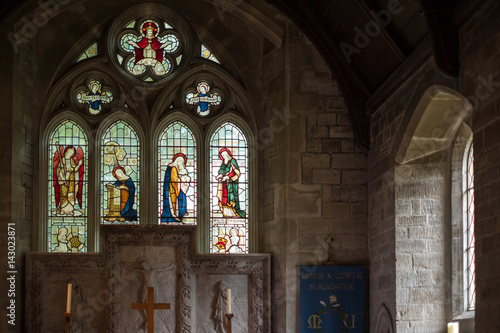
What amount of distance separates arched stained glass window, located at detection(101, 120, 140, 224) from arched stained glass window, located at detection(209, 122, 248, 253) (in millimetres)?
1001

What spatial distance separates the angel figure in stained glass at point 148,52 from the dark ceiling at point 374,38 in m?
2.27

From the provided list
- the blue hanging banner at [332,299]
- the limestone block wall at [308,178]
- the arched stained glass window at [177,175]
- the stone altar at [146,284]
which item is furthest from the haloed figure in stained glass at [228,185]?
the blue hanging banner at [332,299]

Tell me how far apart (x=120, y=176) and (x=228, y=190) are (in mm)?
1413

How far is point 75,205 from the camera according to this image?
11867mm

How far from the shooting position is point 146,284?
1095 cm

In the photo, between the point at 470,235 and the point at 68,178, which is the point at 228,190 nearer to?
the point at 68,178

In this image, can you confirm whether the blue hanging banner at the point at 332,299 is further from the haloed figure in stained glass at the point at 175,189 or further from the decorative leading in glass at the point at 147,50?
the decorative leading in glass at the point at 147,50

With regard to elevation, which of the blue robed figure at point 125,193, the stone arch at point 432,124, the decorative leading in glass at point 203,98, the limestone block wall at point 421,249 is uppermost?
the decorative leading in glass at point 203,98

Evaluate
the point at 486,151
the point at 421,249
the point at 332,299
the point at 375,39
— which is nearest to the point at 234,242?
the point at 332,299

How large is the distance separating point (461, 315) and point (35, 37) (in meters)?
6.21

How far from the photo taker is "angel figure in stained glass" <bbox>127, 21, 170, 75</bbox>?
1234 cm

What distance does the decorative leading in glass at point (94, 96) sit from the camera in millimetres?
12164

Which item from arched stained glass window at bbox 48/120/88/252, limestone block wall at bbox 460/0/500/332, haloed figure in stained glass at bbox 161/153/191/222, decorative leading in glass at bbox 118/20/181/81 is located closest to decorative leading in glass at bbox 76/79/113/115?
arched stained glass window at bbox 48/120/88/252

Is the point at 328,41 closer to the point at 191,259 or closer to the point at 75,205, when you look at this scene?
the point at 191,259
